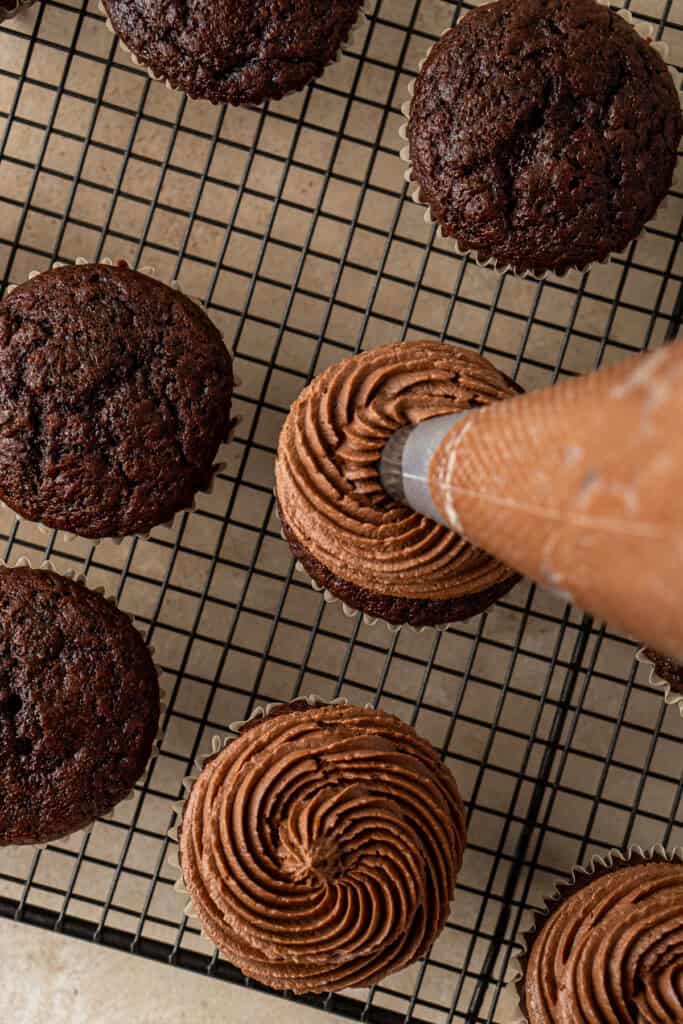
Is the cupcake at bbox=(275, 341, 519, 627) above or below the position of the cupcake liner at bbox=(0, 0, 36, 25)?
below

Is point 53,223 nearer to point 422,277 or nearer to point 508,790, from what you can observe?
point 422,277

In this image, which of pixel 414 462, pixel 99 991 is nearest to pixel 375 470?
pixel 414 462

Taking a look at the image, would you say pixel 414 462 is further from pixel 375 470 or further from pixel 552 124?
pixel 552 124

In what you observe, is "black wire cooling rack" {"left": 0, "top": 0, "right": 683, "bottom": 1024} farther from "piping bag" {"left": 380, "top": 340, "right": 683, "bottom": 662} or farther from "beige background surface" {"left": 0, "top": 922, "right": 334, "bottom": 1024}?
"piping bag" {"left": 380, "top": 340, "right": 683, "bottom": 662}

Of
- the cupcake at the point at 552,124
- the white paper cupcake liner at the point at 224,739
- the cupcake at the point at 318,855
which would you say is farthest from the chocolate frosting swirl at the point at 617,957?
the cupcake at the point at 552,124

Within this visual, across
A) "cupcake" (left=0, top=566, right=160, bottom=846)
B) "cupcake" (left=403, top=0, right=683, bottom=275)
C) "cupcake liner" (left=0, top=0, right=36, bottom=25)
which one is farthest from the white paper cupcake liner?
"cupcake liner" (left=0, top=0, right=36, bottom=25)

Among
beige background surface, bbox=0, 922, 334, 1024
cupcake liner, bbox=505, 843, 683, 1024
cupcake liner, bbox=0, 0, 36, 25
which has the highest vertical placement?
cupcake liner, bbox=0, 0, 36, 25
